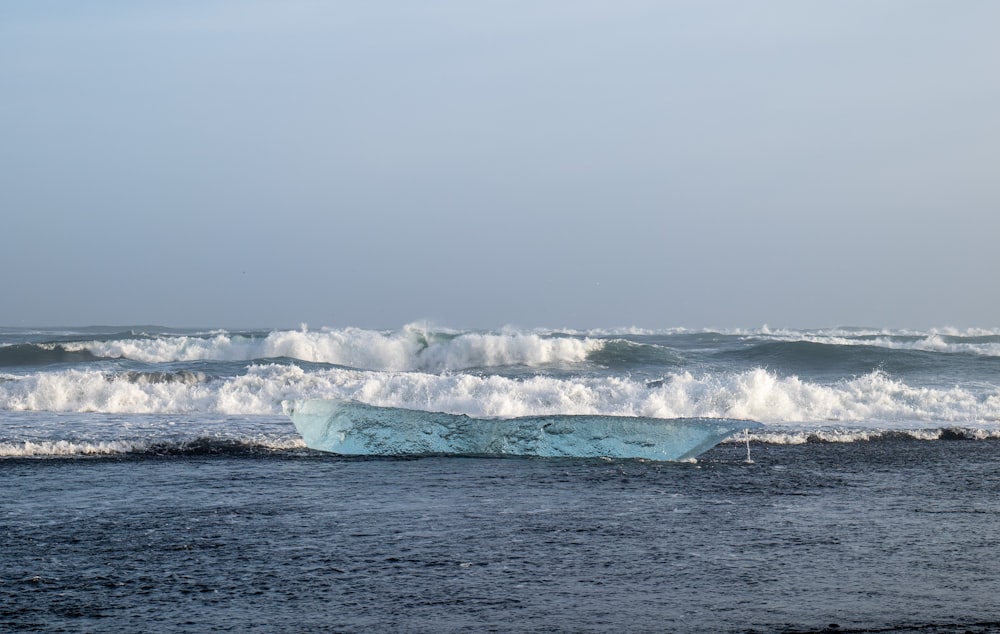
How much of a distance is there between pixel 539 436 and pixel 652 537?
13.1 feet

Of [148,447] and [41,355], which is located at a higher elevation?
[41,355]

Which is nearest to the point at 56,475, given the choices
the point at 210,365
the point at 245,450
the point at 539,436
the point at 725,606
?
the point at 245,450

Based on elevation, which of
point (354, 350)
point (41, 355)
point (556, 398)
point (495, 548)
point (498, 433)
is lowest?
point (495, 548)

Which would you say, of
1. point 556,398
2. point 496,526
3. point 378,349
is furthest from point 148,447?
point 378,349

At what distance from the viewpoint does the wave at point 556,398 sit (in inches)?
567

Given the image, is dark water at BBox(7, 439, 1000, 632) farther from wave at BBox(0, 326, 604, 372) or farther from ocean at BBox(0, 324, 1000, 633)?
wave at BBox(0, 326, 604, 372)

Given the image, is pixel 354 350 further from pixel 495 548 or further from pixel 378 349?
pixel 495 548

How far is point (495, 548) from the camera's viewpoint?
576cm

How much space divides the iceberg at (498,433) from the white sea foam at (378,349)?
54.8 feet

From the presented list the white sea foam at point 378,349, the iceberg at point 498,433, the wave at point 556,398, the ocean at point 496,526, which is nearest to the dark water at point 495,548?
the ocean at point 496,526

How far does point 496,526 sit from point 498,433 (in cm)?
372

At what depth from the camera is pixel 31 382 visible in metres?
15.6

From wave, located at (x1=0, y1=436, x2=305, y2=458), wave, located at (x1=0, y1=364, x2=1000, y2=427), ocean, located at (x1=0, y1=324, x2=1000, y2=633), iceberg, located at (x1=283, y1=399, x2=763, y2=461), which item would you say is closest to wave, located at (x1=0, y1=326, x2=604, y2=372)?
wave, located at (x1=0, y1=364, x2=1000, y2=427)

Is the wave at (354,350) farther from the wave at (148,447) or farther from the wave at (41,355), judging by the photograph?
the wave at (148,447)
